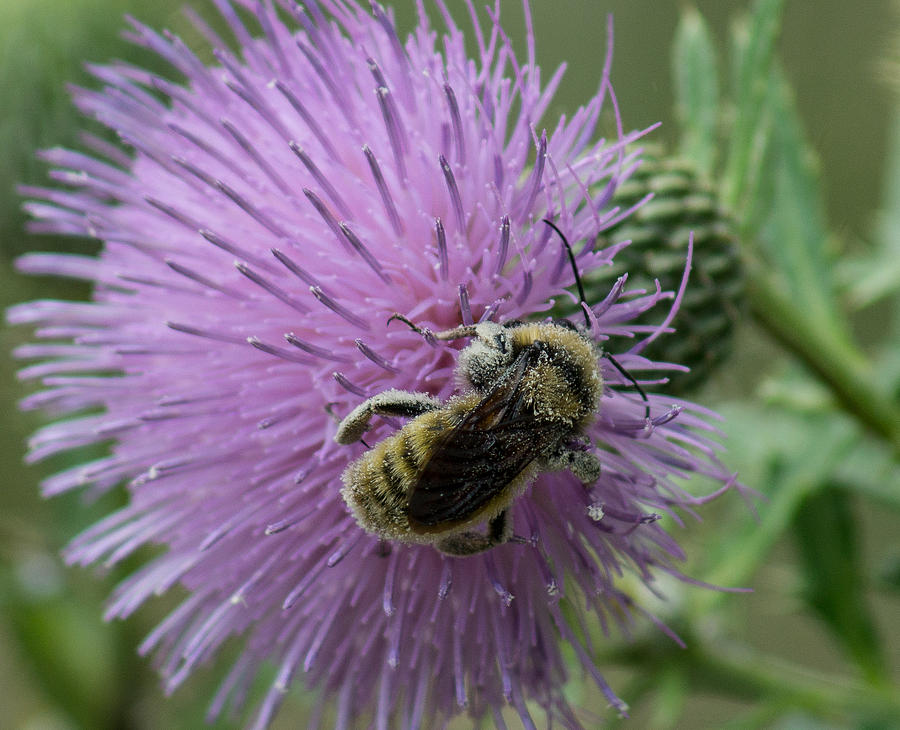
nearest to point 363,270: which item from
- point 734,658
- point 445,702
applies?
point 445,702

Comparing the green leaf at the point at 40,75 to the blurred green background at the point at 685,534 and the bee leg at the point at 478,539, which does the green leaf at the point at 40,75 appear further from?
the bee leg at the point at 478,539

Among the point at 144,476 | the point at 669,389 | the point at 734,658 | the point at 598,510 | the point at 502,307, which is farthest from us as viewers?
the point at 734,658

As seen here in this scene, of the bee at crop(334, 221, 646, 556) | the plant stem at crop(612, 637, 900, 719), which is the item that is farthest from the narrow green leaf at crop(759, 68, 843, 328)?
the bee at crop(334, 221, 646, 556)

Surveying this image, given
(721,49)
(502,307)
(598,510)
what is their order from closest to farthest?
(598,510)
(502,307)
(721,49)

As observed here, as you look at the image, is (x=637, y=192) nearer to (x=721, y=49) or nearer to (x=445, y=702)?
(x=445, y=702)

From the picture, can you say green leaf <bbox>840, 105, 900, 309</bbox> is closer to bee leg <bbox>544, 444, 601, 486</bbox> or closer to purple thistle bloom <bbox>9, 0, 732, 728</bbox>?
purple thistle bloom <bbox>9, 0, 732, 728</bbox>

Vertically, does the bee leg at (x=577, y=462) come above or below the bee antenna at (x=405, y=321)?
below

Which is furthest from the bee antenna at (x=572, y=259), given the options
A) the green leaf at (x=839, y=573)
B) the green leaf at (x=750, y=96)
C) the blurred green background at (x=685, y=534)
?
the green leaf at (x=839, y=573)
